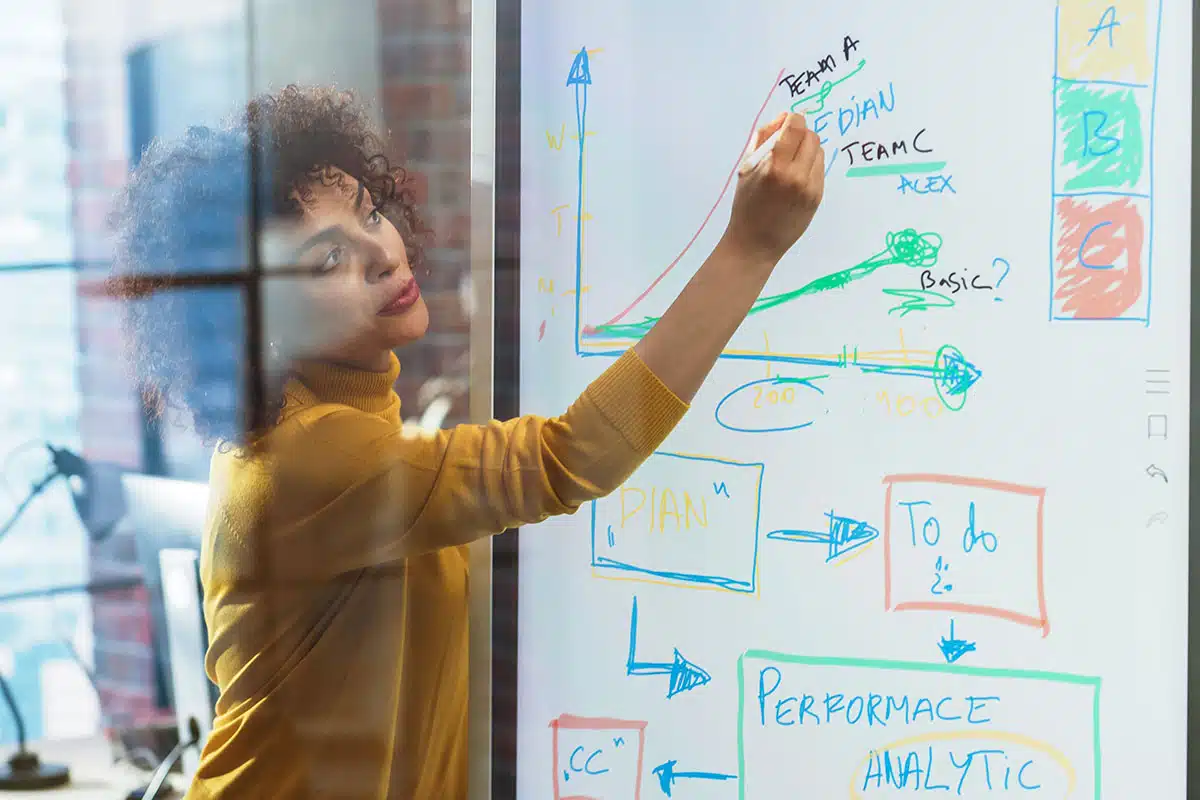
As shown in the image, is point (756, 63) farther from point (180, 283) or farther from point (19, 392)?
point (19, 392)

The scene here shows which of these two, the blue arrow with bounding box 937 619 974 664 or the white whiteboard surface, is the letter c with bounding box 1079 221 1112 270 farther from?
the blue arrow with bounding box 937 619 974 664

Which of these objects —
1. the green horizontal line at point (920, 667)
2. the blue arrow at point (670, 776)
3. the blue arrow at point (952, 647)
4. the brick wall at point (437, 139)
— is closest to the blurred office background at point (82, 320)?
the brick wall at point (437, 139)

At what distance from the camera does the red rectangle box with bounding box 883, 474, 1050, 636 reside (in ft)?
3.15

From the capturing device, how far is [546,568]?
1.07 m

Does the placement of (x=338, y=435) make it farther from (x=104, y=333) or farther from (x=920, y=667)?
(x=920, y=667)

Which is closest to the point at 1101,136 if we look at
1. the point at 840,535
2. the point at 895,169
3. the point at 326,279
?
the point at 895,169

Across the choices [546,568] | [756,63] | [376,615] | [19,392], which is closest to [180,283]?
[19,392]

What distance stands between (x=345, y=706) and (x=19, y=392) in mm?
457

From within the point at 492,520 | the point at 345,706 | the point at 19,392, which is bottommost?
the point at 345,706

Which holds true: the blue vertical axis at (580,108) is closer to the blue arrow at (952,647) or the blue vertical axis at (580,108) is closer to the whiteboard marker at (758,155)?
the whiteboard marker at (758,155)

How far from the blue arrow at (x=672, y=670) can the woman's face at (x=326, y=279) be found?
0.46m

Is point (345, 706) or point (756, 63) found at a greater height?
point (756, 63)

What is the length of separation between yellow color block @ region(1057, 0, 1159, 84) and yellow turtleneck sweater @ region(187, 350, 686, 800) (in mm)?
627

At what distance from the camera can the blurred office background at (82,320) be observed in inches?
33.3
